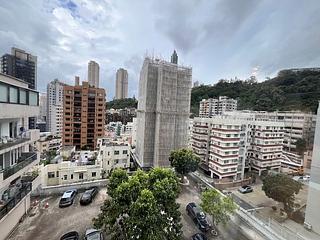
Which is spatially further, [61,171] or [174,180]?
[61,171]

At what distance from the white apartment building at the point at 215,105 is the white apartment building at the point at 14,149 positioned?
4012 cm

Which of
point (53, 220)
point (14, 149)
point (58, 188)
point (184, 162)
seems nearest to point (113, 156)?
point (58, 188)

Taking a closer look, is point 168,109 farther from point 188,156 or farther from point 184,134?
point 188,156

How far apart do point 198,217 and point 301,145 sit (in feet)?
72.7

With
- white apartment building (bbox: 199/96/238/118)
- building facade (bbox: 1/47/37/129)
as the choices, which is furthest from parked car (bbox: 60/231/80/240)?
white apartment building (bbox: 199/96/238/118)

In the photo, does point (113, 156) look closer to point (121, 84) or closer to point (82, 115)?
point (82, 115)

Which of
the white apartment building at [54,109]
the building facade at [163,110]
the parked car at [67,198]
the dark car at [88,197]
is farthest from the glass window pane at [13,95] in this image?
the white apartment building at [54,109]

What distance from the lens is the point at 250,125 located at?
68.2 ft

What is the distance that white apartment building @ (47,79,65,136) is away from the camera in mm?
46375

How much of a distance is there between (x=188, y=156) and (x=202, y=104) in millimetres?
37300

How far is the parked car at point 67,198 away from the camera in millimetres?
10570

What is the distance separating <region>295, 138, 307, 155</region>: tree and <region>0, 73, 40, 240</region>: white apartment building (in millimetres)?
27796

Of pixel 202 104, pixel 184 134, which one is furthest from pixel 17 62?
pixel 202 104

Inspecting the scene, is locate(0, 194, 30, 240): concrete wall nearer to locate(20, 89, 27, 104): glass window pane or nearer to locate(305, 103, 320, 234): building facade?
locate(20, 89, 27, 104): glass window pane
